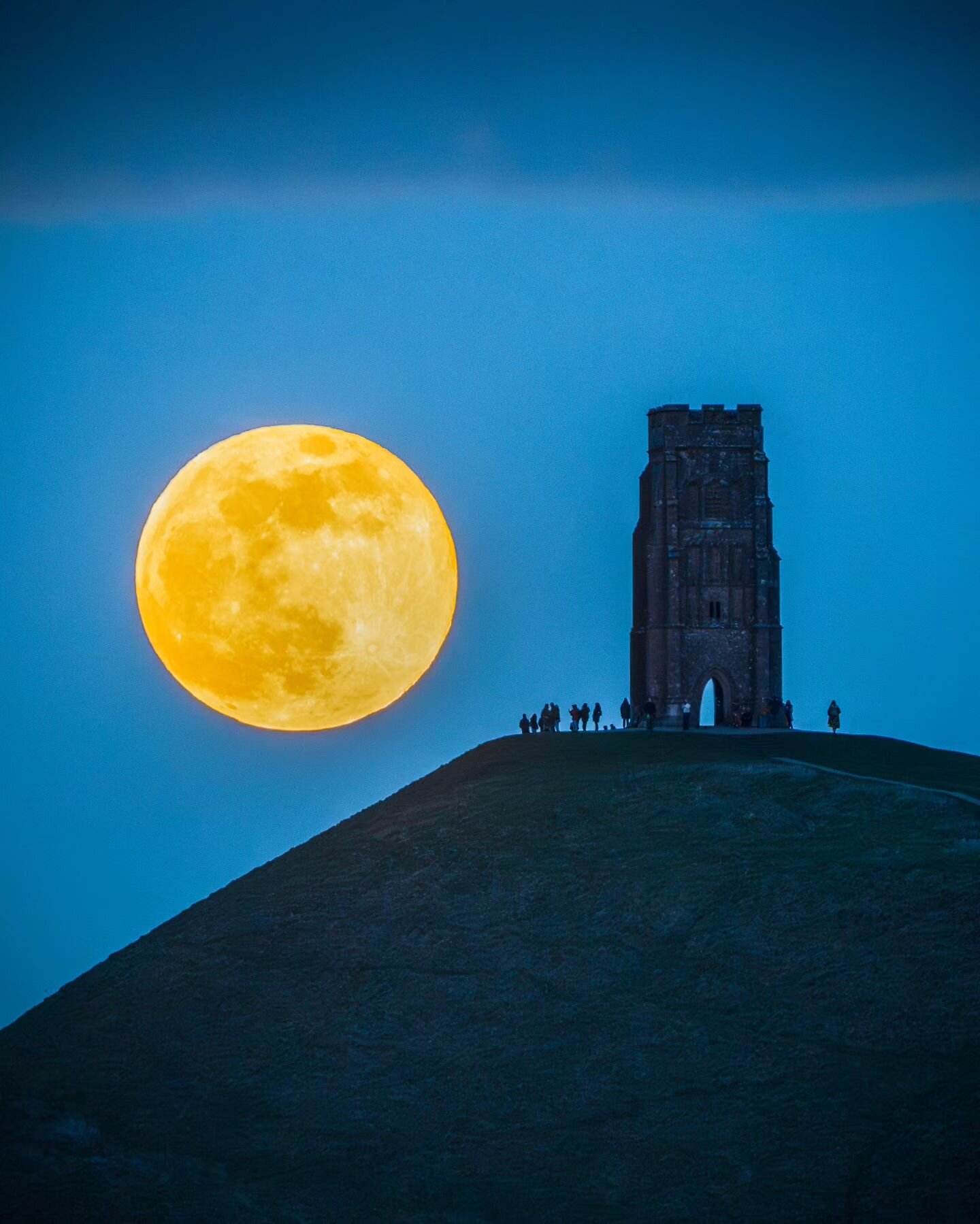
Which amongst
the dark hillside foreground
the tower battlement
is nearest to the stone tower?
the tower battlement

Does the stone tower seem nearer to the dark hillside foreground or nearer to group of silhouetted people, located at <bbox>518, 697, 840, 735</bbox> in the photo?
group of silhouetted people, located at <bbox>518, 697, 840, 735</bbox>

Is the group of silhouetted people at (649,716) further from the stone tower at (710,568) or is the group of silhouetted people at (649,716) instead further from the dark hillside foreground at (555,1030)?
the dark hillside foreground at (555,1030)

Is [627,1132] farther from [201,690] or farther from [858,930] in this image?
[201,690]

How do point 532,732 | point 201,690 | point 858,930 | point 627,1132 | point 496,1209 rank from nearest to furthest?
point 496,1209
point 627,1132
point 858,930
point 201,690
point 532,732

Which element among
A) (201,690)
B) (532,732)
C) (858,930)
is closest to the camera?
(858,930)

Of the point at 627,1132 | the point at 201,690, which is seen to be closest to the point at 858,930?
the point at 627,1132
